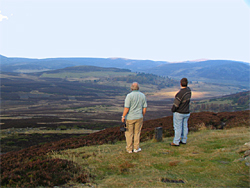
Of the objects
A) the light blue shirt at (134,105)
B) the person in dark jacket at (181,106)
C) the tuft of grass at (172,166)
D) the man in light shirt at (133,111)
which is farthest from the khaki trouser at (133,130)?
the person in dark jacket at (181,106)

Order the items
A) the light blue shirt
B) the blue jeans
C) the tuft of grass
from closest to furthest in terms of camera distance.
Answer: the tuft of grass, the light blue shirt, the blue jeans

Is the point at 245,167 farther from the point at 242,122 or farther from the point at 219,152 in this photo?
the point at 242,122

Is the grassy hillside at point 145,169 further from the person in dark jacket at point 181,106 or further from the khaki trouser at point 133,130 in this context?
the person in dark jacket at point 181,106

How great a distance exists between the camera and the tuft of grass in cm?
650

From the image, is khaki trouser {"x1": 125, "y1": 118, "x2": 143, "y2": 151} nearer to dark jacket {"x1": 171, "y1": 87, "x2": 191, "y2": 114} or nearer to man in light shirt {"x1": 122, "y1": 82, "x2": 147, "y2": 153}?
man in light shirt {"x1": 122, "y1": 82, "x2": 147, "y2": 153}

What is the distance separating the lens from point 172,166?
8.02 meters

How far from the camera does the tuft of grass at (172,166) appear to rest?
6.50 m

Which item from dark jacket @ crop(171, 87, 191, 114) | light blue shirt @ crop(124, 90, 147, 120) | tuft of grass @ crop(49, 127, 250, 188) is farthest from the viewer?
dark jacket @ crop(171, 87, 191, 114)

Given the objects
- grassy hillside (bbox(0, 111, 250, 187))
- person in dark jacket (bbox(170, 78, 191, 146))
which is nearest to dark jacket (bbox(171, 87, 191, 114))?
person in dark jacket (bbox(170, 78, 191, 146))

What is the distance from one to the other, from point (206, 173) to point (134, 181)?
6.95ft

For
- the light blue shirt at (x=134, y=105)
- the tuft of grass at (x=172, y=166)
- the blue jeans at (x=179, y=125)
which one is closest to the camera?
the tuft of grass at (x=172, y=166)

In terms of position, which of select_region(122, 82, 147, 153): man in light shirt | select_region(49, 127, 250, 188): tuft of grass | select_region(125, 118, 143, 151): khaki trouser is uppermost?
select_region(122, 82, 147, 153): man in light shirt

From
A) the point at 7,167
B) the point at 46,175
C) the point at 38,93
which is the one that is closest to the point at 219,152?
the point at 46,175

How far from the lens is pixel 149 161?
8445mm
